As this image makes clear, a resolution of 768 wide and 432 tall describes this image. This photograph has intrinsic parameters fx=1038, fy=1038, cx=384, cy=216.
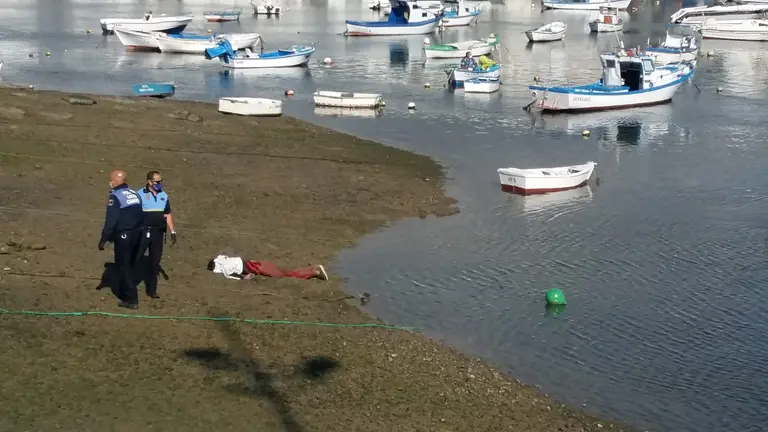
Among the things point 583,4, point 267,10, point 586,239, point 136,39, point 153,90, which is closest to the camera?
point 586,239

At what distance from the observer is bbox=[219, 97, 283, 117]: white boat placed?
1660 inches

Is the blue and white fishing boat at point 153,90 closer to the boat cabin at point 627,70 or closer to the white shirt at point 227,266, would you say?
the boat cabin at point 627,70

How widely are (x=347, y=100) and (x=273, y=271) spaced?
27683mm

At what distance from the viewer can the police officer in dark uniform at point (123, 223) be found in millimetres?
16641

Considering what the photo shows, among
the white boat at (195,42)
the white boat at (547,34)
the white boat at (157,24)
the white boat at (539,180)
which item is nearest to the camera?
the white boat at (539,180)

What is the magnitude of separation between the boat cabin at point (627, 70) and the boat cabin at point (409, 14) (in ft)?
136

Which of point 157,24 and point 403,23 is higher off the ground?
A: point 157,24

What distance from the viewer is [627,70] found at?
2219 inches

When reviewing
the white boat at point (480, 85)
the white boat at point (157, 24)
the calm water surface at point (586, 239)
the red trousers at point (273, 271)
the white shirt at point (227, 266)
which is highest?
the white boat at point (157, 24)

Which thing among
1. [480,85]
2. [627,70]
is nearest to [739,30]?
[627,70]

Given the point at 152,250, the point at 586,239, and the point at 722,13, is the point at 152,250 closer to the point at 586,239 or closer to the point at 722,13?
the point at 586,239

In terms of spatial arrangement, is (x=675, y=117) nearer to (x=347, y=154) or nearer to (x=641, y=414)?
(x=347, y=154)

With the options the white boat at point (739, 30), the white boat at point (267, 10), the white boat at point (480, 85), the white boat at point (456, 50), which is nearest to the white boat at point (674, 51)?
the white boat at point (456, 50)

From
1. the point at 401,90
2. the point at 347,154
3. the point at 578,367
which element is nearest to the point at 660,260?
the point at 578,367
